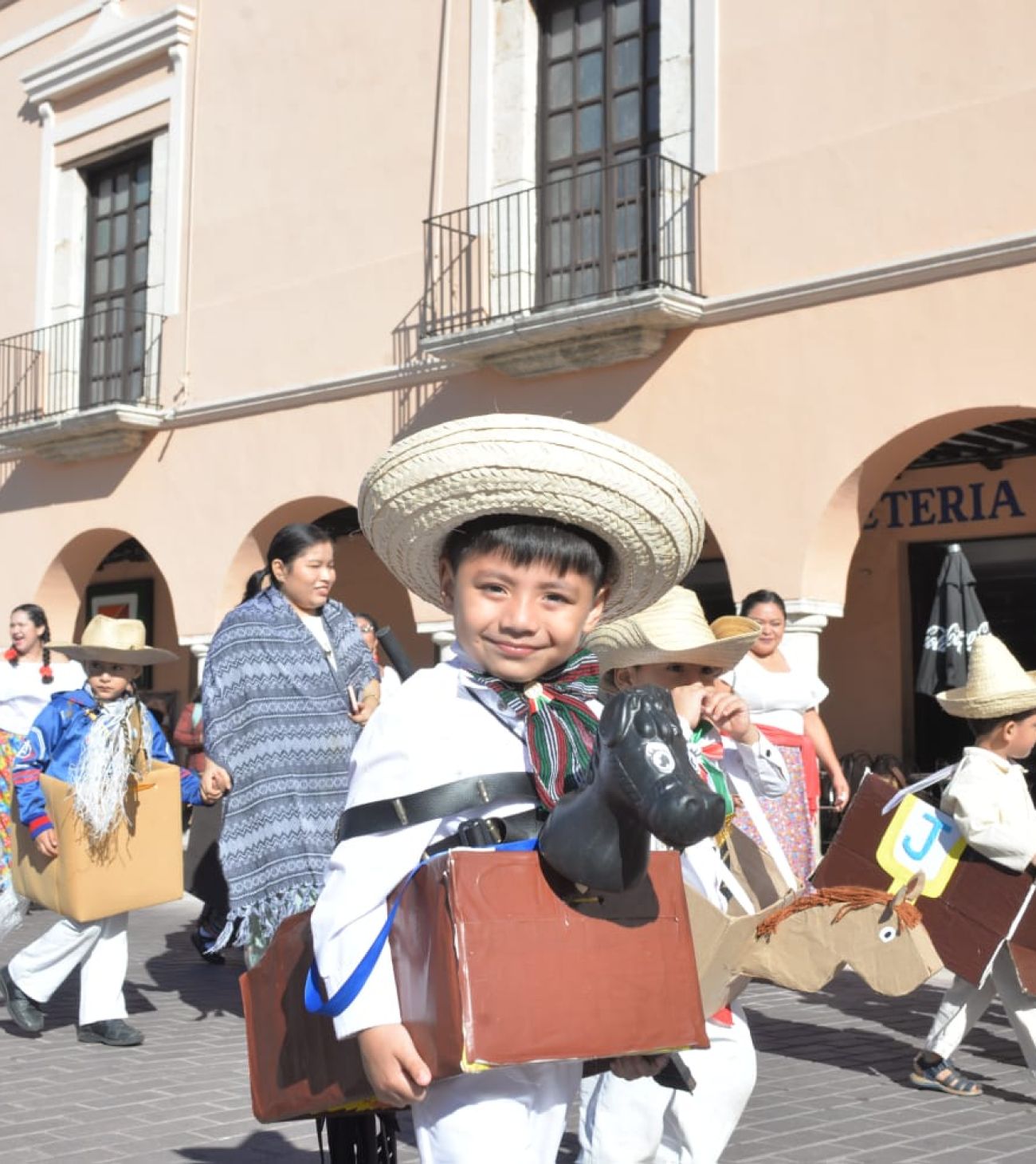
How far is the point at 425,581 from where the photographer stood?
307cm

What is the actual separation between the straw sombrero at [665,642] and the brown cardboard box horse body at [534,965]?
1515mm

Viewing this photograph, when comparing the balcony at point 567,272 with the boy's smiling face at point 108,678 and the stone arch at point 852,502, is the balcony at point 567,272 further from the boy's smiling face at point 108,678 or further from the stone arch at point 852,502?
the boy's smiling face at point 108,678

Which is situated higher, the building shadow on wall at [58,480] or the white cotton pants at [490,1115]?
the building shadow on wall at [58,480]

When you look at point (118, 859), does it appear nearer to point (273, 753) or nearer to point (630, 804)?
point (273, 753)

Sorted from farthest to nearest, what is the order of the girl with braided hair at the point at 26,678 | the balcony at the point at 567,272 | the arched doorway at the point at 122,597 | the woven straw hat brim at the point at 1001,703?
the arched doorway at the point at 122,597 → the balcony at the point at 567,272 → the girl with braided hair at the point at 26,678 → the woven straw hat brim at the point at 1001,703

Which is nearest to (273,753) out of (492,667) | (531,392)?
(492,667)

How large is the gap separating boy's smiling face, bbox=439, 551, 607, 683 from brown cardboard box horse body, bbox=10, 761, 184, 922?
4.18 metres

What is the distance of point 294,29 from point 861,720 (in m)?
7.80

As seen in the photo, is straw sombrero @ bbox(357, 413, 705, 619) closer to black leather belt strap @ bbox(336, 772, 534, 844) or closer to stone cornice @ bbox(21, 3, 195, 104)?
black leather belt strap @ bbox(336, 772, 534, 844)

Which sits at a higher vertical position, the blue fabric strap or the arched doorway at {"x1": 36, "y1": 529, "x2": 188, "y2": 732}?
the arched doorway at {"x1": 36, "y1": 529, "x2": 188, "y2": 732}

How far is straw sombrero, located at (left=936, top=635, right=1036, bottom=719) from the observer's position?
5.94 metres

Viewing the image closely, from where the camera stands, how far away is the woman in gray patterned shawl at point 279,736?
6117 mm

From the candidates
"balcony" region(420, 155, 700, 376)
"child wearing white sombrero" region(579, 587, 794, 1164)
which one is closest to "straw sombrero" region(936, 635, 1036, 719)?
"child wearing white sombrero" region(579, 587, 794, 1164)

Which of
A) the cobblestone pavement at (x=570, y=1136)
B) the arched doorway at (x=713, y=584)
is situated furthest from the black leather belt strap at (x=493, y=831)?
the arched doorway at (x=713, y=584)
